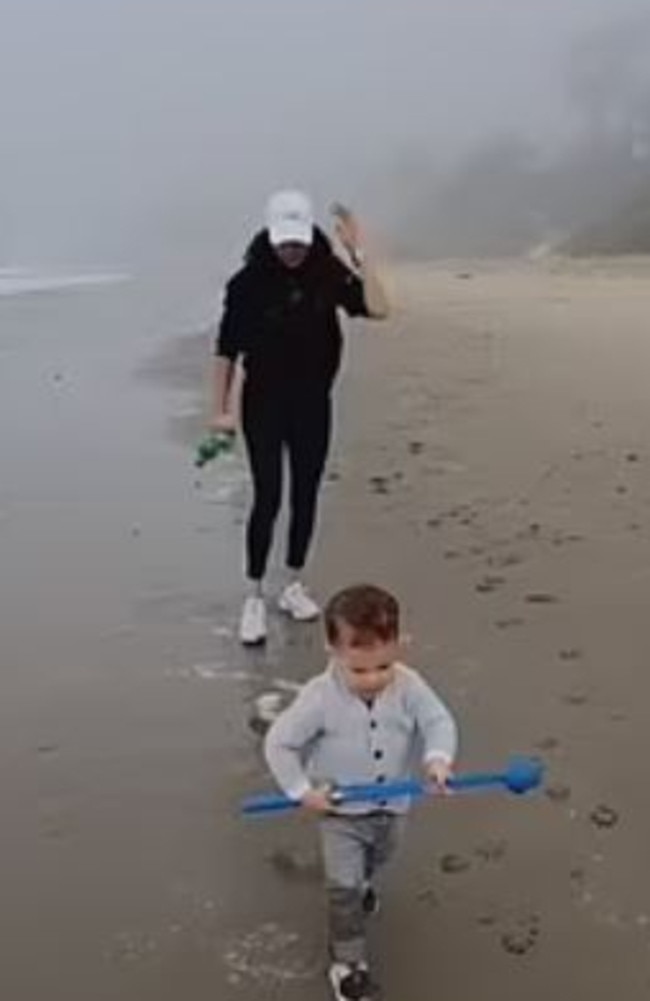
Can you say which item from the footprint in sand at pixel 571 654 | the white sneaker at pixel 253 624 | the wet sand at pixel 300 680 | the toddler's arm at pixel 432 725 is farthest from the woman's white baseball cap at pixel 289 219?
the toddler's arm at pixel 432 725

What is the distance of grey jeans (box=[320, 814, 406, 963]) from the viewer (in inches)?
169

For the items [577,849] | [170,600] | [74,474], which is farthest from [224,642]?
[74,474]

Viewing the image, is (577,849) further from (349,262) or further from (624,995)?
(349,262)

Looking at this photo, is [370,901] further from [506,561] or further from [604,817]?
[506,561]

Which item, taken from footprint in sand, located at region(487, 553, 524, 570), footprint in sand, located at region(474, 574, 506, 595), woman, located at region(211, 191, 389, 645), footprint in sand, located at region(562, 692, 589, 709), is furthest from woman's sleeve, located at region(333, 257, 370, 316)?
footprint in sand, located at region(562, 692, 589, 709)

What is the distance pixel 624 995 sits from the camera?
13.8 feet

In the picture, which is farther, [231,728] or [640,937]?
[231,728]

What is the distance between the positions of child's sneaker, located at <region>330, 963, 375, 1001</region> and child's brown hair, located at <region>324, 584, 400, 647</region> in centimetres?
68

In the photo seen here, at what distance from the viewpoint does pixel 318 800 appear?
420cm

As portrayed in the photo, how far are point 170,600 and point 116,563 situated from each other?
31.0 inches

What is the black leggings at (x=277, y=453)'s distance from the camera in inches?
280

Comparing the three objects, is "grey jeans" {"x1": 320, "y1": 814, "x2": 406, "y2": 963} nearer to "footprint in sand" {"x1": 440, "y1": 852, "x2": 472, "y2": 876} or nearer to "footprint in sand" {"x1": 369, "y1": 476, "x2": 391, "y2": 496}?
"footprint in sand" {"x1": 440, "y1": 852, "x2": 472, "y2": 876}

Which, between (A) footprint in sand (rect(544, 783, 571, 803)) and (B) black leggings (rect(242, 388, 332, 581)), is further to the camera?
(B) black leggings (rect(242, 388, 332, 581))

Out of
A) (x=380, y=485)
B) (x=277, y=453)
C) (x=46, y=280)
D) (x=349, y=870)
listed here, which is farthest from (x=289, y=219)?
(x=46, y=280)
